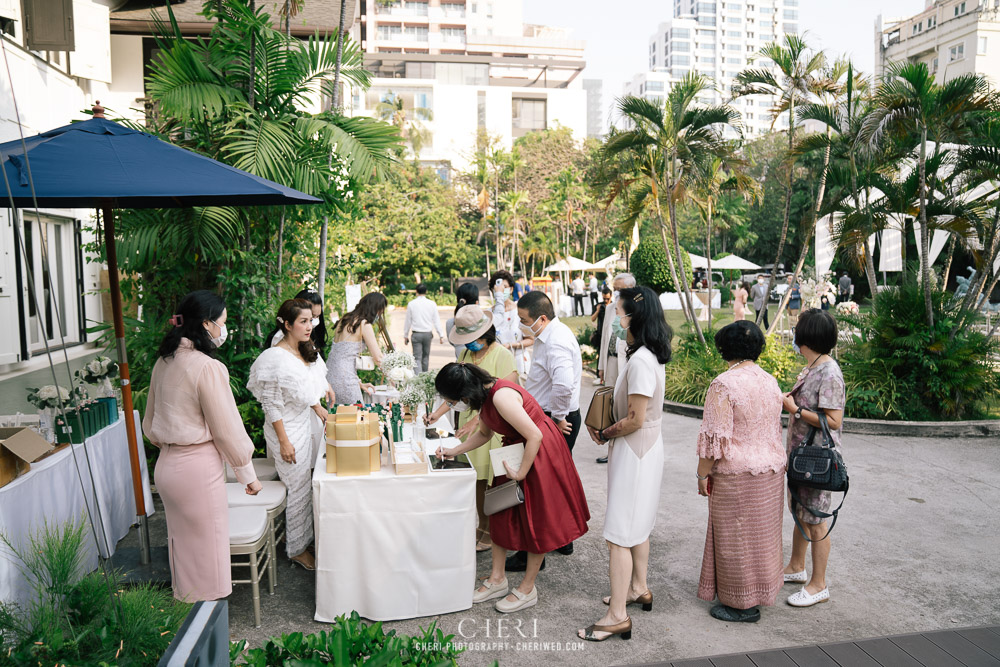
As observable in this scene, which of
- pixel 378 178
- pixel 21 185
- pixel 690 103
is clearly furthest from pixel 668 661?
pixel 690 103

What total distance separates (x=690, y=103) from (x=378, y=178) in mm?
6979

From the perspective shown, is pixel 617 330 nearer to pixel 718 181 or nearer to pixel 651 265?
pixel 718 181

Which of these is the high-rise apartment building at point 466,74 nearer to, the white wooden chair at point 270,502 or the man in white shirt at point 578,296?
the man in white shirt at point 578,296

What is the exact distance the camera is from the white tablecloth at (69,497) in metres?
3.19

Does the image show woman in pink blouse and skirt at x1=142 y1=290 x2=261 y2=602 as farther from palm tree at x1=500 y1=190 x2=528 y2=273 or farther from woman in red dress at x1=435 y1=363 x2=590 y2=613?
palm tree at x1=500 y1=190 x2=528 y2=273

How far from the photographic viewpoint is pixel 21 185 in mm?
3508

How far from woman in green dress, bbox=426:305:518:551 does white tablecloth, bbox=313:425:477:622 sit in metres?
0.64

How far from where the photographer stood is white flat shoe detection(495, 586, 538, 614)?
3.99m

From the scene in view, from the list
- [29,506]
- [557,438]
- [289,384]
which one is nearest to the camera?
[29,506]

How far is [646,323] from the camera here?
12.5 feet

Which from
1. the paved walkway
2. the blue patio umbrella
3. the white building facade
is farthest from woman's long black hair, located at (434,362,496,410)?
the white building facade

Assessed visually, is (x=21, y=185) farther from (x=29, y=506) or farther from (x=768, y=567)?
(x=768, y=567)

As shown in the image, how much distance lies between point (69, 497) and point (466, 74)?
69.5m

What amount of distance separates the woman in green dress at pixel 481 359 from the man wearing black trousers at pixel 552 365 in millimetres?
289
